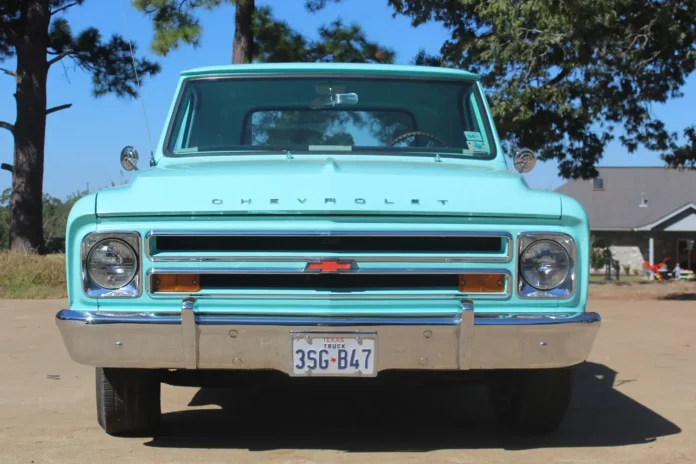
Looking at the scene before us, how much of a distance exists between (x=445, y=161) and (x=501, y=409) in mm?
1372

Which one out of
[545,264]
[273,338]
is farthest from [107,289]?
[545,264]

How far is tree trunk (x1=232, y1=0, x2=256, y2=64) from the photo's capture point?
16281 millimetres

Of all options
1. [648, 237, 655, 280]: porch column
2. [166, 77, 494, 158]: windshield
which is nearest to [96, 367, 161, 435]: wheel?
[166, 77, 494, 158]: windshield

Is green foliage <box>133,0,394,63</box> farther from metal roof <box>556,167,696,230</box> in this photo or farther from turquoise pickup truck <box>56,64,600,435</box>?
metal roof <box>556,167,696,230</box>

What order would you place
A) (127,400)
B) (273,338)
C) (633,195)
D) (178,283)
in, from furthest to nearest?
(633,195), (127,400), (178,283), (273,338)

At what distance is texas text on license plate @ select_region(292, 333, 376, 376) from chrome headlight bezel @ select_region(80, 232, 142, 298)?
725mm

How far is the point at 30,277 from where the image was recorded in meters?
15.2

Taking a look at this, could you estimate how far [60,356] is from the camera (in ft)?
26.4

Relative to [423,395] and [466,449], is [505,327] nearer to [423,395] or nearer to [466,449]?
[466,449]

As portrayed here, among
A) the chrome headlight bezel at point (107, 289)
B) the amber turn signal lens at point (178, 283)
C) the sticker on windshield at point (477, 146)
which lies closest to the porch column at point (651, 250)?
the sticker on windshield at point (477, 146)

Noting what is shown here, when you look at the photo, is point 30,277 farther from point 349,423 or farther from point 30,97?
point 349,423

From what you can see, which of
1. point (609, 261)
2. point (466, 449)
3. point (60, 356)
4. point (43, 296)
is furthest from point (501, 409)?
point (609, 261)

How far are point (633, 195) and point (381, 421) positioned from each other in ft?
131

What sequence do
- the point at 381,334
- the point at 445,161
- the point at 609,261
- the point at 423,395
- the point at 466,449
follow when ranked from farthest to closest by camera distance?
the point at 609,261, the point at 423,395, the point at 445,161, the point at 466,449, the point at 381,334
